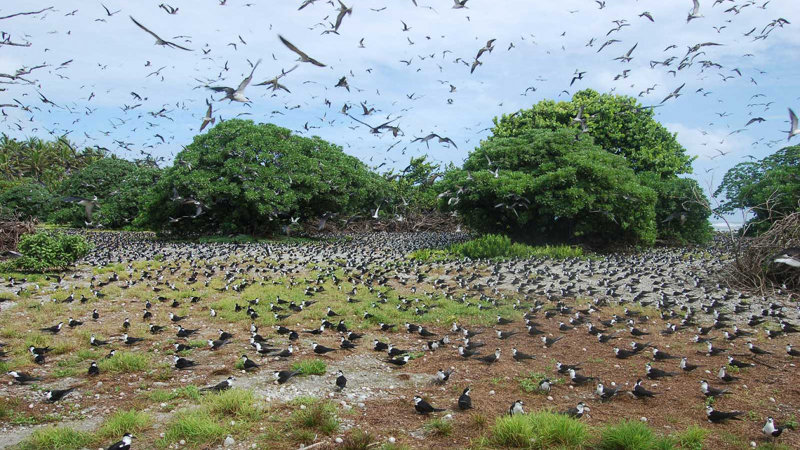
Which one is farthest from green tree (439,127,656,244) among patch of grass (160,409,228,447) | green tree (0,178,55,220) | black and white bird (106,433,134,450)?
green tree (0,178,55,220)

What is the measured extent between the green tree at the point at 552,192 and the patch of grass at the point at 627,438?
15.1 metres

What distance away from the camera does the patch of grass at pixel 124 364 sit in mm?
7484

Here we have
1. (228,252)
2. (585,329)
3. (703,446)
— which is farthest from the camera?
(228,252)

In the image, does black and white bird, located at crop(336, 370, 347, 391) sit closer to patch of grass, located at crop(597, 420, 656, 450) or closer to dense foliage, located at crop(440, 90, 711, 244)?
patch of grass, located at crop(597, 420, 656, 450)

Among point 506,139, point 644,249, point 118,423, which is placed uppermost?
point 506,139

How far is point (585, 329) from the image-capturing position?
34.0ft

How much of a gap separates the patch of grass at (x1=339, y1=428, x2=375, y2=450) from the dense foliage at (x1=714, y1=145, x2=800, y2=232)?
60.8ft

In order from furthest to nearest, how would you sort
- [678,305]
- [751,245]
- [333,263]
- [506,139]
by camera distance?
[506,139], [333,263], [751,245], [678,305]

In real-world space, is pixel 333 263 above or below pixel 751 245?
below

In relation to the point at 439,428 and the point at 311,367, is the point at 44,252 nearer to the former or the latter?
the point at 311,367

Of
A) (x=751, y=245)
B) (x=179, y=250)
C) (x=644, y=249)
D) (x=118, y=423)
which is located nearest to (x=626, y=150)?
(x=644, y=249)

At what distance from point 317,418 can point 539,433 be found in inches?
99.2

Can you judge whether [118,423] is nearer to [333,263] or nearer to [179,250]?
[333,263]

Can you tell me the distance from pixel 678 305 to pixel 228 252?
17.1 metres
